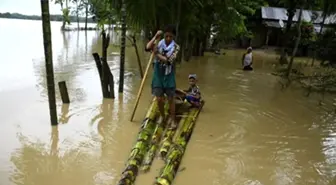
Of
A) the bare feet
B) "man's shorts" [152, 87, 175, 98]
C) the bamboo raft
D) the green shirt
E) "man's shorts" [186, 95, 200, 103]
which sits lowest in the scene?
the bamboo raft

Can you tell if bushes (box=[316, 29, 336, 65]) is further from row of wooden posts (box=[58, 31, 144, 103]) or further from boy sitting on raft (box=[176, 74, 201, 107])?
row of wooden posts (box=[58, 31, 144, 103])

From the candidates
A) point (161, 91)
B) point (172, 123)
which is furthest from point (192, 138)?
point (161, 91)

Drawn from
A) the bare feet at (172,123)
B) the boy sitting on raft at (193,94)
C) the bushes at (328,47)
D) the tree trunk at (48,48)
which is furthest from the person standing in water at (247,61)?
the tree trunk at (48,48)

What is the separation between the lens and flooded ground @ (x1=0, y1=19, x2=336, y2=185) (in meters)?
4.63

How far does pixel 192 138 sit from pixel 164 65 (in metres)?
1.36

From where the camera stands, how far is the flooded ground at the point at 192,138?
4633mm

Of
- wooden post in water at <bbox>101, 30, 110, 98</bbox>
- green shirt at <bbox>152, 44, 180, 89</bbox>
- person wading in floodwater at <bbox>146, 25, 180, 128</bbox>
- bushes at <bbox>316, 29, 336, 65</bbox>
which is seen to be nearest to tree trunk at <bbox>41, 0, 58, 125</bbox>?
person wading in floodwater at <bbox>146, 25, 180, 128</bbox>

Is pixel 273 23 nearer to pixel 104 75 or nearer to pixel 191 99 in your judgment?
pixel 104 75

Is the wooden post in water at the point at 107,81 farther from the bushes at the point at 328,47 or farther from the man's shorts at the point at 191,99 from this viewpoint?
the bushes at the point at 328,47

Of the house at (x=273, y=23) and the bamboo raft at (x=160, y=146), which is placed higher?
the house at (x=273, y=23)

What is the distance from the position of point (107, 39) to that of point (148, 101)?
1.77 m

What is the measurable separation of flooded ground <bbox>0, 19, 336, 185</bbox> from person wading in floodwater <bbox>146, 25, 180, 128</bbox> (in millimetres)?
825

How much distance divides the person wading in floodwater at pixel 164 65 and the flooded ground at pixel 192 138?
32.5 inches

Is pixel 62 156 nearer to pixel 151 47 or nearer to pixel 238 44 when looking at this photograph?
pixel 151 47
